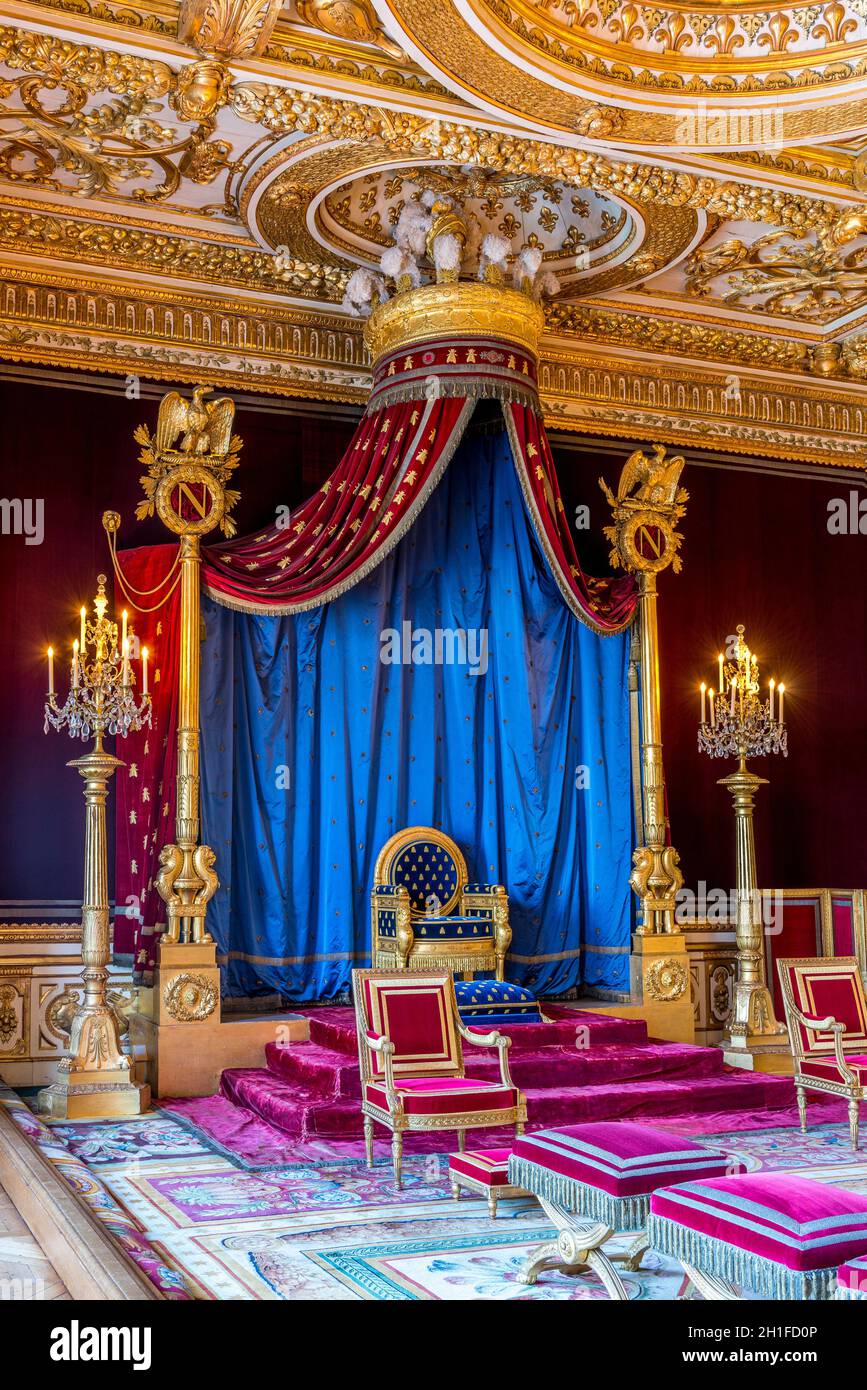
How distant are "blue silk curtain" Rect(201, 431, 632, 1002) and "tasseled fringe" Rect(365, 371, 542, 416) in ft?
2.33

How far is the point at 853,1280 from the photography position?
280 centimetres

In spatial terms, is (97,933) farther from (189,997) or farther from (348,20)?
(348,20)

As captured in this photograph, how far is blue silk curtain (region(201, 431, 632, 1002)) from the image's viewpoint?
7.47m


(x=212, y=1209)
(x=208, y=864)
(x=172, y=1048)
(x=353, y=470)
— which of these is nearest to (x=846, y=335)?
(x=353, y=470)

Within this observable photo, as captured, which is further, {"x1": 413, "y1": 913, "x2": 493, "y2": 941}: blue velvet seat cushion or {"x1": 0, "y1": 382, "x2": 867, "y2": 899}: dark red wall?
{"x1": 413, "y1": 913, "x2": 493, "y2": 941}: blue velvet seat cushion

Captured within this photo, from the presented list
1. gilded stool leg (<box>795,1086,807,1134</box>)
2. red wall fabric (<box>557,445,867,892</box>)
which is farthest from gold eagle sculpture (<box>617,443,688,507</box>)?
gilded stool leg (<box>795,1086,807,1134</box>)

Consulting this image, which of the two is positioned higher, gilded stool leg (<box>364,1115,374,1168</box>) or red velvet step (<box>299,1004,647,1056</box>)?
red velvet step (<box>299,1004,647,1056</box>)

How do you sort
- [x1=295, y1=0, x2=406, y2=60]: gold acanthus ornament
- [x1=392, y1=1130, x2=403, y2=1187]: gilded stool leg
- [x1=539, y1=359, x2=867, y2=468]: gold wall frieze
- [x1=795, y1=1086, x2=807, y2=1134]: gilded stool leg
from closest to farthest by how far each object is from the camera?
[x1=392, y1=1130, x2=403, y2=1187]: gilded stool leg → [x1=295, y1=0, x2=406, y2=60]: gold acanthus ornament → [x1=795, y1=1086, x2=807, y2=1134]: gilded stool leg → [x1=539, y1=359, x2=867, y2=468]: gold wall frieze

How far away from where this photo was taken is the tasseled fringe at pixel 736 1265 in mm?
2951

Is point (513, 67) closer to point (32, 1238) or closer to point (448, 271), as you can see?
point (448, 271)

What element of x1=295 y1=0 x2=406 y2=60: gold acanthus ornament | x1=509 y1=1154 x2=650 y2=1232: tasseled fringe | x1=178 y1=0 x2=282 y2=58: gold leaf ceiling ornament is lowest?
x1=509 y1=1154 x2=650 y2=1232: tasseled fringe

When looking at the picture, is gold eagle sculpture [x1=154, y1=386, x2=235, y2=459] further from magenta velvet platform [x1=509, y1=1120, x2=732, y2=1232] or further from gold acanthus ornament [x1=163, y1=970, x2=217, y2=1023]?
magenta velvet platform [x1=509, y1=1120, x2=732, y2=1232]

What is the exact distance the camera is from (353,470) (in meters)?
7.26

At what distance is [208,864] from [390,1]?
4.02 m
